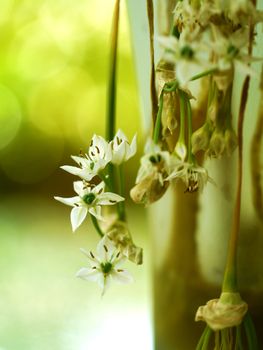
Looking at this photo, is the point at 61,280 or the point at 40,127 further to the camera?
the point at 40,127

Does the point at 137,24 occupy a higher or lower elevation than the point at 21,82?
lower

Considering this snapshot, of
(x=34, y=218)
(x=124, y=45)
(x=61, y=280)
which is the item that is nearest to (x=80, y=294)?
(x=61, y=280)

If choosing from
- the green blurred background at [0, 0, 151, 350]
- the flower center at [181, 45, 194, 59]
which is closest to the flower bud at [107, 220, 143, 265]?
the flower center at [181, 45, 194, 59]

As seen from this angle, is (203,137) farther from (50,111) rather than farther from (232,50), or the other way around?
(50,111)

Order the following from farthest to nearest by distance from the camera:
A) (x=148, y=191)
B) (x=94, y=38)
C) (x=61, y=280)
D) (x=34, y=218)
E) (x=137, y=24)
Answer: (x=94, y=38) → (x=34, y=218) → (x=61, y=280) → (x=137, y=24) → (x=148, y=191)

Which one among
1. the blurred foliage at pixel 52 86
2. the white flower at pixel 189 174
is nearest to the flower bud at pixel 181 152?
the white flower at pixel 189 174

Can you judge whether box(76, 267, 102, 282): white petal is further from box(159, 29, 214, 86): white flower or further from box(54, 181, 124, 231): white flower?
box(159, 29, 214, 86): white flower

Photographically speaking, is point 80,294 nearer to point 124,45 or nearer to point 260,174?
point 260,174

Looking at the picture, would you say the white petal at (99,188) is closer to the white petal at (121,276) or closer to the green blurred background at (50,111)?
the white petal at (121,276)
